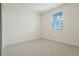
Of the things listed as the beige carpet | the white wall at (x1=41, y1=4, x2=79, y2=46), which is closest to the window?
the white wall at (x1=41, y1=4, x2=79, y2=46)

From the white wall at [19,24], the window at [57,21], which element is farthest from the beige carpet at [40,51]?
the window at [57,21]

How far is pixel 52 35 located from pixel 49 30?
0.30m

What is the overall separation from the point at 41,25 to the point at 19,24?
114 cm

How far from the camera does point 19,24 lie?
157 inches

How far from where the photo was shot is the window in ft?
13.3

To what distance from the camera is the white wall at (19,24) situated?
355 cm

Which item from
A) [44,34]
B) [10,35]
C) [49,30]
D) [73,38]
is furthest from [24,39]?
[73,38]

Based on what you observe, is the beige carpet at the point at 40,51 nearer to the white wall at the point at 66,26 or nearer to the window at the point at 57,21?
the white wall at the point at 66,26

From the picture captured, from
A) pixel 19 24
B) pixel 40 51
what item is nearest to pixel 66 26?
pixel 40 51

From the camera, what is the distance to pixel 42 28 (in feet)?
14.6

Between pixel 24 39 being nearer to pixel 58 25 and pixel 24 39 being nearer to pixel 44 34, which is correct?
pixel 44 34

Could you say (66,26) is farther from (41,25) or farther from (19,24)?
(19,24)

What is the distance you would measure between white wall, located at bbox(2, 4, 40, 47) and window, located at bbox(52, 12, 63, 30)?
81 centimetres

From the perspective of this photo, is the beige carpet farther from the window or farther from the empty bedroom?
the window
